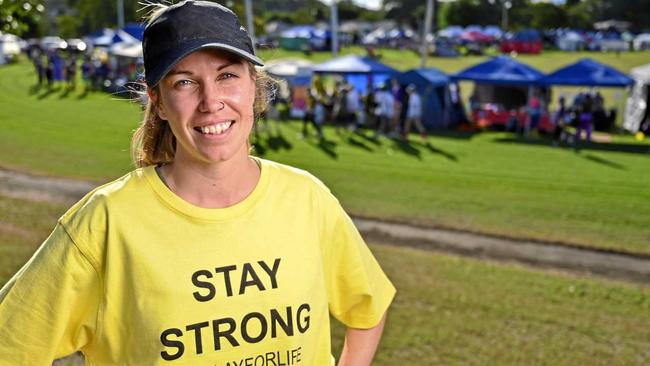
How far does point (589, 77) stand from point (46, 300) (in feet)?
69.1

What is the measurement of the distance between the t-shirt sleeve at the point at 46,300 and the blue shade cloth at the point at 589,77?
20.6 metres

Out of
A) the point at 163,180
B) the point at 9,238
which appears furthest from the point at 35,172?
the point at 163,180

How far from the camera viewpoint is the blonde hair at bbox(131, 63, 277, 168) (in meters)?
2.43

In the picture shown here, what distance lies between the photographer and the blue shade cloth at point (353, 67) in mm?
24625

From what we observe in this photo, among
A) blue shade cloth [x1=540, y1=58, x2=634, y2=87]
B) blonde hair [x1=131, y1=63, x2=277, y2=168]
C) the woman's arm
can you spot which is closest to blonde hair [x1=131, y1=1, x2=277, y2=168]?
blonde hair [x1=131, y1=63, x2=277, y2=168]

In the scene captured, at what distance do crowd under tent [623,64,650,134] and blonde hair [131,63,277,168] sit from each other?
22.2 m

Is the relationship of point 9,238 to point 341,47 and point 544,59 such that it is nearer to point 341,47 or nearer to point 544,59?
point 544,59

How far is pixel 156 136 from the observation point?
8.07ft

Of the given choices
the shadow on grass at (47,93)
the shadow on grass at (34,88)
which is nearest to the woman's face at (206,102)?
the shadow on grass at (47,93)

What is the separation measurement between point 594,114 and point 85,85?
24.5m

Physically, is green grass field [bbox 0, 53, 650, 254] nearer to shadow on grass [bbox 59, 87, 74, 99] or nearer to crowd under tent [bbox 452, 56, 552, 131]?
crowd under tent [bbox 452, 56, 552, 131]

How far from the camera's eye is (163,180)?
2.26 meters

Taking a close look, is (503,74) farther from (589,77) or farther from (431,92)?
(589,77)

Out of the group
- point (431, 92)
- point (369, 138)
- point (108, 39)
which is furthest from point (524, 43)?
point (369, 138)
